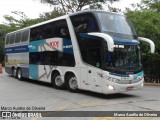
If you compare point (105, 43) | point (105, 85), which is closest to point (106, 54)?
point (105, 43)

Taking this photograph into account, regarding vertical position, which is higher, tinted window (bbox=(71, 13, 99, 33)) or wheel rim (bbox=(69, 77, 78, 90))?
tinted window (bbox=(71, 13, 99, 33))

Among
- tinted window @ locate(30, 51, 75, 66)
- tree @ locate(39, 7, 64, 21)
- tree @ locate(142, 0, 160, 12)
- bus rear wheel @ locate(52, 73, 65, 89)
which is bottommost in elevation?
bus rear wheel @ locate(52, 73, 65, 89)

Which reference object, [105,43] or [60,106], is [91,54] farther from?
[60,106]

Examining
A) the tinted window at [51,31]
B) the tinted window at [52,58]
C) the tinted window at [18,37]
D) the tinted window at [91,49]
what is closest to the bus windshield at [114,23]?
the tinted window at [91,49]

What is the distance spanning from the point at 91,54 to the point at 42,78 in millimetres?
5333

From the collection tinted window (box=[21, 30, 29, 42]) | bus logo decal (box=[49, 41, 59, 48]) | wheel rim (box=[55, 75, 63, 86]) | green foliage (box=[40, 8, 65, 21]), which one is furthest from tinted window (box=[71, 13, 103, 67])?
green foliage (box=[40, 8, 65, 21])

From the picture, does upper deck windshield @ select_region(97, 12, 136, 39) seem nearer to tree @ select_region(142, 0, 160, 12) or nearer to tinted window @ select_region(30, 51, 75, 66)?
tinted window @ select_region(30, 51, 75, 66)

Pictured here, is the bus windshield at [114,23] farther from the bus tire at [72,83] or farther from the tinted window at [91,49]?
the bus tire at [72,83]

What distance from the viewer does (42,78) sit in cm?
1672

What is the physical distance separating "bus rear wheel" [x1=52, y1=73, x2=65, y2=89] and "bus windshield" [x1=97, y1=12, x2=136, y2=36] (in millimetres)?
4170

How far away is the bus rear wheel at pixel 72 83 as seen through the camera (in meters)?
13.7

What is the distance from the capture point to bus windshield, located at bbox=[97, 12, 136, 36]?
1214 cm

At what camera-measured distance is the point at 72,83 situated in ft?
45.5

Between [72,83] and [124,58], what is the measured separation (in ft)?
10.3
